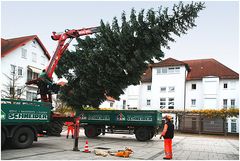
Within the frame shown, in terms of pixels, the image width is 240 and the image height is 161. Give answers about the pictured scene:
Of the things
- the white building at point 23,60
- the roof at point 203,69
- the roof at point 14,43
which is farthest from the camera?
the roof at point 203,69

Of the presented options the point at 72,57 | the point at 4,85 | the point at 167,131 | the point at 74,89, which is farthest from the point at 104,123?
the point at 4,85

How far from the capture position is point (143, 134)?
19.8 m

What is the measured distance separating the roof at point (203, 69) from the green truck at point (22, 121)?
30746 mm

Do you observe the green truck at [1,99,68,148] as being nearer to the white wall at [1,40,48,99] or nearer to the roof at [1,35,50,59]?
the white wall at [1,40,48,99]

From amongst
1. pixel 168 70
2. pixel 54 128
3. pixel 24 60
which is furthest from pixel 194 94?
pixel 54 128

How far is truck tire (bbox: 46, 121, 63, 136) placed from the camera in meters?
14.8

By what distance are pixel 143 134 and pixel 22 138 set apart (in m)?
9.18

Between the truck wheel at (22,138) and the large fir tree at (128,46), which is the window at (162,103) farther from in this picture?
the truck wheel at (22,138)

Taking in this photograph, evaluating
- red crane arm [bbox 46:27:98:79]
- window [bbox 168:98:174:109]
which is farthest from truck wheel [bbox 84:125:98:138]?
window [bbox 168:98:174:109]

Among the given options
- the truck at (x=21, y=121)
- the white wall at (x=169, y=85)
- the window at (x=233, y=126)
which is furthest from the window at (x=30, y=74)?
the window at (x=233, y=126)

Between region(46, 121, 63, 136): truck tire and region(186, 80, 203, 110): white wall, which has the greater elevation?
region(186, 80, 203, 110): white wall

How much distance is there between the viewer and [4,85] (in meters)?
35.2

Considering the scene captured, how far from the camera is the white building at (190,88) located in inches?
1710

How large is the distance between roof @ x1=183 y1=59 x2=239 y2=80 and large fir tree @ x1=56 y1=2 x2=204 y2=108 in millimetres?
26589
